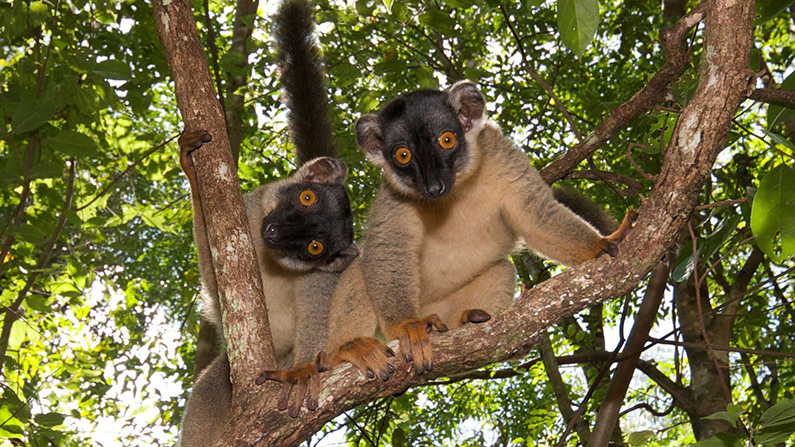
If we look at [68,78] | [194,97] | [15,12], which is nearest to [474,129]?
[194,97]

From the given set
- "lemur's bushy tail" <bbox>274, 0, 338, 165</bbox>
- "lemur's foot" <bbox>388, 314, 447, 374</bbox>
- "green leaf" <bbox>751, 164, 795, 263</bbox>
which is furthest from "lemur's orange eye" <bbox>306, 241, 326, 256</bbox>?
"green leaf" <bbox>751, 164, 795, 263</bbox>

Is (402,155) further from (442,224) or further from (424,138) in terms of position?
(442,224)

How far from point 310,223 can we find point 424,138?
114 centimetres

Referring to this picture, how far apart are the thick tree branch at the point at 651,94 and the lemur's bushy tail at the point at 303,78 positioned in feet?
5.84

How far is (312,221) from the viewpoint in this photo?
449cm

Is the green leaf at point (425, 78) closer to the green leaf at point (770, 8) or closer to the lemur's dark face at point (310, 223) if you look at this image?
the lemur's dark face at point (310, 223)

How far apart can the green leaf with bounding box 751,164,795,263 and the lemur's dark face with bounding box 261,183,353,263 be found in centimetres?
262

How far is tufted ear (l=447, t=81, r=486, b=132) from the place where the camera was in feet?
12.8

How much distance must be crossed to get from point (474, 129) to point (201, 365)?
286 cm

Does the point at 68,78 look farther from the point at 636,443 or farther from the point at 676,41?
the point at 636,443

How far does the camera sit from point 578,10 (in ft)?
7.22

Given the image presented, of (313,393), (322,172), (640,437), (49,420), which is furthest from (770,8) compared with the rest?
(49,420)

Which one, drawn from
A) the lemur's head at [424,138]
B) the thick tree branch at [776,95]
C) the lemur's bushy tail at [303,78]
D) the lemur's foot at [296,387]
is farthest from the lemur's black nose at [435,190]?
the lemur's bushy tail at [303,78]

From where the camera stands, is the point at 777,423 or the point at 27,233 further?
the point at 27,233
